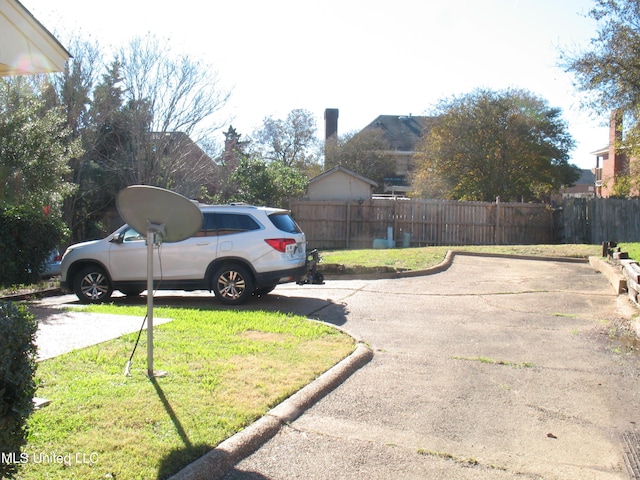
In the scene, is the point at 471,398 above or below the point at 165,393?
below

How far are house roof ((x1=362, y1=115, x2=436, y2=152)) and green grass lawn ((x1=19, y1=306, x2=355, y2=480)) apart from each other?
145 feet

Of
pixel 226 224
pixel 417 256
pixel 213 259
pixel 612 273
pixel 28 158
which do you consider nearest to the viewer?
pixel 213 259

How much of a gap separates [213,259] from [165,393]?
20.1 feet

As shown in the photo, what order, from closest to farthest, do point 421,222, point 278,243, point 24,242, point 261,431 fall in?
point 261,431
point 278,243
point 24,242
point 421,222

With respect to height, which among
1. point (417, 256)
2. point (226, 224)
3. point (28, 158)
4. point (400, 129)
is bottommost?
point (417, 256)

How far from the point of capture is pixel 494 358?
24.7 ft

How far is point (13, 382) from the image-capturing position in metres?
3.23

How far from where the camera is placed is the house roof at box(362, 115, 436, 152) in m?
51.8

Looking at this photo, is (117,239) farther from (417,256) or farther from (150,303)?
(417,256)

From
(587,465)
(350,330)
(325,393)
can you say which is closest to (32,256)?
(350,330)

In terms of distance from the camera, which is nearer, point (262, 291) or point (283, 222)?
point (283, 222)

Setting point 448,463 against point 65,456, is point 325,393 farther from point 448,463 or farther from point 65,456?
point 65,456

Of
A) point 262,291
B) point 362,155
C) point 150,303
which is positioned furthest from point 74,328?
point 362,155

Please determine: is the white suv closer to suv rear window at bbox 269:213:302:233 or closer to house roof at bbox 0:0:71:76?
suv rear window at bbox 269:213:302:233
